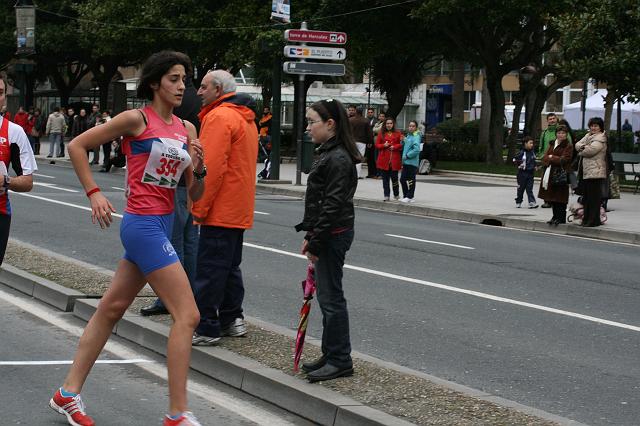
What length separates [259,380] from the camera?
22.1 feet

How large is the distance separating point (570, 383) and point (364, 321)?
2.43 metres

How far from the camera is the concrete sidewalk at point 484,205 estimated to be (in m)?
18.7

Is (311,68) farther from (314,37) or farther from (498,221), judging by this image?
(498,221)

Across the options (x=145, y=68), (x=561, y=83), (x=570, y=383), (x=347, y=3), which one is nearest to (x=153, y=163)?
(x=145, y=68)

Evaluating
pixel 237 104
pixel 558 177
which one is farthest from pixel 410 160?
pixel 237 104

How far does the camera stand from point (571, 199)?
24.5 metres

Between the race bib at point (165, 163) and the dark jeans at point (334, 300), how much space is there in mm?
1144

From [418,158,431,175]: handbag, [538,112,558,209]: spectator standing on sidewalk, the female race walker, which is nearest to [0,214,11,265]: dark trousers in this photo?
the female race walker

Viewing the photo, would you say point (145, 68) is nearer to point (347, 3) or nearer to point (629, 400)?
point (629, 400)

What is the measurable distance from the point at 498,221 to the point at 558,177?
151cm

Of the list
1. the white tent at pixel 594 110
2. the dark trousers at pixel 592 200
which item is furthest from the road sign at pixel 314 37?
the white tent at pixel 594 110

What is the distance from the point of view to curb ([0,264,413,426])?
19.5 feet

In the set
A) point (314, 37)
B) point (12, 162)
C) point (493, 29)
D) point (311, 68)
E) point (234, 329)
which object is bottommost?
point (234, 329)

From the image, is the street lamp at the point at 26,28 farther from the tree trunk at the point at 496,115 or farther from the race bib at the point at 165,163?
the race bib at the point at 165,163
